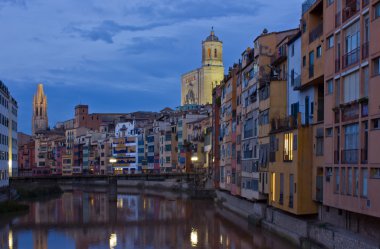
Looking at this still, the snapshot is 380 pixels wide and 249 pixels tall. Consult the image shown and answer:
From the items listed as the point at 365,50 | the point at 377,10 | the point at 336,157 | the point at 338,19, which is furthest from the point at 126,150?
the point at 377,10

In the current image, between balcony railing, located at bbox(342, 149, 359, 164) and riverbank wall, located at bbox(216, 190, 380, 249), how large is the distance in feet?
13.0

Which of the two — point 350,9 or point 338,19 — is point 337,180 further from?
point 350,9

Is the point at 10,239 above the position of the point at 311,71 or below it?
below

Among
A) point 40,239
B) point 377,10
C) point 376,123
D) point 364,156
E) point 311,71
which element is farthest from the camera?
point 40,239

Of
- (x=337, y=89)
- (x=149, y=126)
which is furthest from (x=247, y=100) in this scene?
(x=149, y=126)

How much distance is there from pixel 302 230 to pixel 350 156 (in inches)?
332

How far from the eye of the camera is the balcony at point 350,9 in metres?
32.4

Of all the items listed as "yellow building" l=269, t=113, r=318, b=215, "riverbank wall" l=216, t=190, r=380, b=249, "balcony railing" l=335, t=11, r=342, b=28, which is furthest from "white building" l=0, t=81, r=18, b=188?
"balcony railing" l=335, t=11, r=342, b=28

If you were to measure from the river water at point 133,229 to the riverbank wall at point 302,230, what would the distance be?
0.83m

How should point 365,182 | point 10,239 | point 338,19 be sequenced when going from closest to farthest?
point 365,182, point 338,19, point 10,239

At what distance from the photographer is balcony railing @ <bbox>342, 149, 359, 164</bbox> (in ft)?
105

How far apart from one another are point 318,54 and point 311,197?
31.3 ft

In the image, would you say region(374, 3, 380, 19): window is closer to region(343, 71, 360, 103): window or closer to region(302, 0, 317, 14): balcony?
region(343, 71, 360, 103): window

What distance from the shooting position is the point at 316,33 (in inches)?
1567
